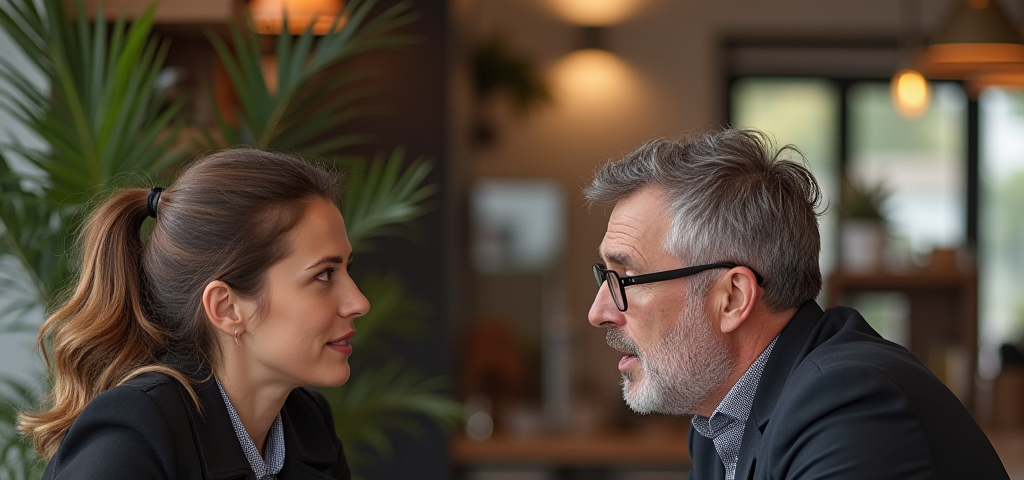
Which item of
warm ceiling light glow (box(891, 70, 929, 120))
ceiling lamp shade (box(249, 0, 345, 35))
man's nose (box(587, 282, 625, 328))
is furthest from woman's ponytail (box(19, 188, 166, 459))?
warm ceiling light glow (box(891, 70, 929, 120))

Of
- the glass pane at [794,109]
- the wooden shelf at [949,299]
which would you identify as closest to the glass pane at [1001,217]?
the glass pane at [794,109]

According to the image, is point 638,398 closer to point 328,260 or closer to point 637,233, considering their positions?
point 637,233

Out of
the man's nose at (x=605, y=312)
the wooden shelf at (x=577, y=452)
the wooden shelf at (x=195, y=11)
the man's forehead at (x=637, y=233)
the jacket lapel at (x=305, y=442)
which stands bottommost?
the wooden shelf at (x=577, y=452)

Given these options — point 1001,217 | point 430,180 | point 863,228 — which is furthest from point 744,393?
point 1001,217

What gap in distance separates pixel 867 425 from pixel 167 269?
101 centimetres

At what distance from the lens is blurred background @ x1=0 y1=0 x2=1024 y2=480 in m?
4.11

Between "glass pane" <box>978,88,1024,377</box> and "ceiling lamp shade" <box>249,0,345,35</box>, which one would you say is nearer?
"ceiling lamp shade" <box>249,0,345,35</box>

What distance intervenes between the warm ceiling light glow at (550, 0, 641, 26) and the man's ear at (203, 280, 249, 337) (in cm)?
466

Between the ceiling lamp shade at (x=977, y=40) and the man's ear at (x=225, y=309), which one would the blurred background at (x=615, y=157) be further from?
the man's ear at (x=225, y=309)

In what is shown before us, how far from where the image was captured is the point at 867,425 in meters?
1.42

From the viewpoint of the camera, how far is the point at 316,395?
6.80ft

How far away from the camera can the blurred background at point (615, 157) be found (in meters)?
4.11

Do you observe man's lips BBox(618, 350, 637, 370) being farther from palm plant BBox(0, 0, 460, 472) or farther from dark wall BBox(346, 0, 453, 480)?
dark wall BBox(346, 0, 453, 480)

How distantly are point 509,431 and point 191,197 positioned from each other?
343 cm
